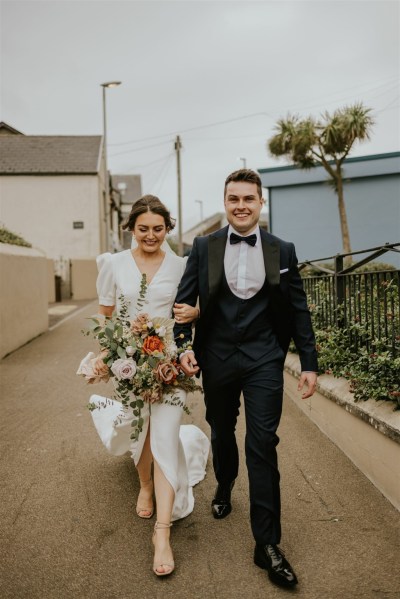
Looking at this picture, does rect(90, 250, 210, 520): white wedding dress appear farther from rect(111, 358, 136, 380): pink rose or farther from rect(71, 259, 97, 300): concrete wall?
rect(71, 259, 97, 300): concrete wall

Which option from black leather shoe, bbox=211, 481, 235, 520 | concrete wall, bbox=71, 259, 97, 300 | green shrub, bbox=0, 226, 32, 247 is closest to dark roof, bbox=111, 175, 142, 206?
concrete wall, bbox=71, 259, 97, 300

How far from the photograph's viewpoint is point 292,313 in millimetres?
3439

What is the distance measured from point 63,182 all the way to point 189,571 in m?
31.4

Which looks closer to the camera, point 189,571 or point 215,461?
point 189,571

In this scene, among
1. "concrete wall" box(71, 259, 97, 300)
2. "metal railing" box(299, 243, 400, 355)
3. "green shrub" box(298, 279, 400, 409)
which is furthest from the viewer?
"concrete wall" box(71, 259, 97, 300)

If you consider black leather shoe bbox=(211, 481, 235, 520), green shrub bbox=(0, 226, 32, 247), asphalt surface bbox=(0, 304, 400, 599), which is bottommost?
asphalt surface bbox=(0, 304, 400, 599)

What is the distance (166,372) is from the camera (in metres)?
3.39

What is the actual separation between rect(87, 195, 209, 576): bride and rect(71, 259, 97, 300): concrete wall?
24.9 m

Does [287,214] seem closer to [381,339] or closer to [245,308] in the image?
[381,339]

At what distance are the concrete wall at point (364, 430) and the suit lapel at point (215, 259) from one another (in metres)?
1.59

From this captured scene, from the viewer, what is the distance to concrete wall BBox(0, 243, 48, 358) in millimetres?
10469

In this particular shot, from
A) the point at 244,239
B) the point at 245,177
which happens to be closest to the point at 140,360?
the point at 244,239

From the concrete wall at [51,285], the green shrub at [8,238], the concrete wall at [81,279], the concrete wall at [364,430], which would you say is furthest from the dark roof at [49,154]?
the concrete wall at [364,430]

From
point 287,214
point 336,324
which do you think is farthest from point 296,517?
point 287,214
